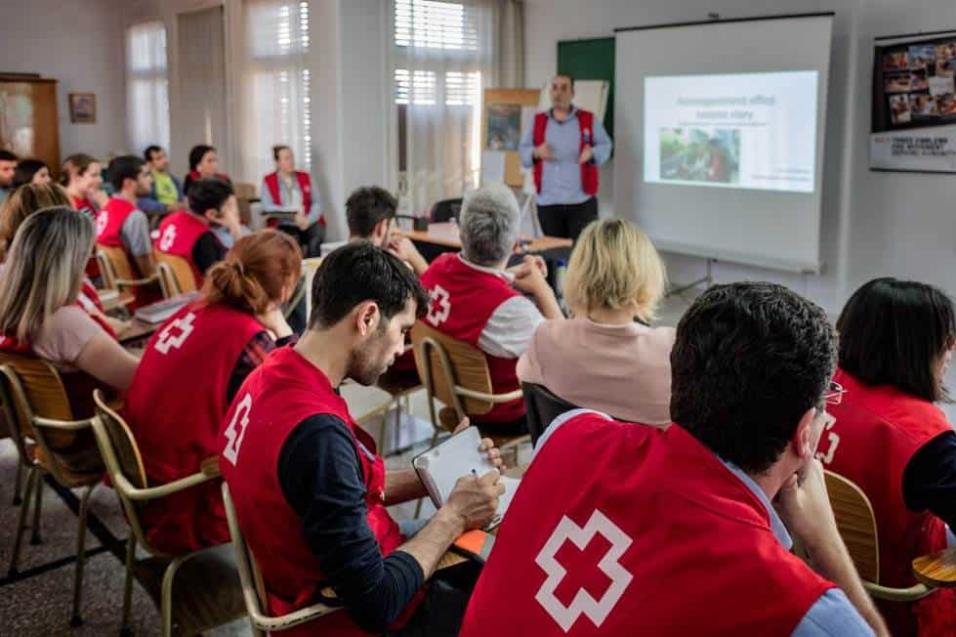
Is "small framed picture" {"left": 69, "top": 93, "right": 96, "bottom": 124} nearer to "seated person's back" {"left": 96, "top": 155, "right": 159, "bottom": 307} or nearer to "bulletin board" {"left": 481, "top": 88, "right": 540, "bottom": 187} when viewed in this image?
"bulletin board" {"left": 481, "top": 88, "right": 540, "bottom": 187}

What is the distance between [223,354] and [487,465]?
772mm

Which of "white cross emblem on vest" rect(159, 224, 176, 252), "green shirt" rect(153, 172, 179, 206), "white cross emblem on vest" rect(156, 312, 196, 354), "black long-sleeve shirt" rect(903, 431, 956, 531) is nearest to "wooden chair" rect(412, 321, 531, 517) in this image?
"white cross emblem on vest" rect(156, 312, 196, 354)

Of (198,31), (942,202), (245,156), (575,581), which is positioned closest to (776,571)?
(575,581)

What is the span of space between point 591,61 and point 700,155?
1488 mm

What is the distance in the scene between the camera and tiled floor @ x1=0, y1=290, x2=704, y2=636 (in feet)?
8.53

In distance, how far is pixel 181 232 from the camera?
4195mm

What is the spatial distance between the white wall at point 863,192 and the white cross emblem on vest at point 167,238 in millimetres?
4380

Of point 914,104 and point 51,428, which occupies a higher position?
point 914,104

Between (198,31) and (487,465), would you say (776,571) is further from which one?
(198,31)

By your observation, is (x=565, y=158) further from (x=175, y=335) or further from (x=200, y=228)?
(x=175, y=335)

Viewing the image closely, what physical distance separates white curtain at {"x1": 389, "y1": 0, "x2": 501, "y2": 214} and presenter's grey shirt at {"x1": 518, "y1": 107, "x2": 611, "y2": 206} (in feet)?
4.68

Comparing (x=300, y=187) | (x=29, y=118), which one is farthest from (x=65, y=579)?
(x=29, y=118)

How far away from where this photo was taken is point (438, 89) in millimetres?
8211

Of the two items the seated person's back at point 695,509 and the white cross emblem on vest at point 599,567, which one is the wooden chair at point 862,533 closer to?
the seated person's back at point 695,509
